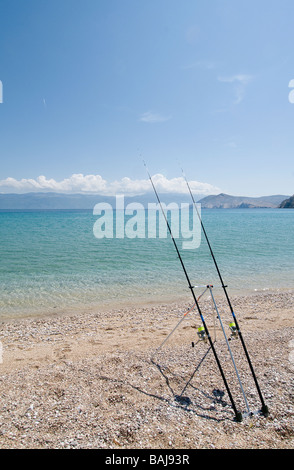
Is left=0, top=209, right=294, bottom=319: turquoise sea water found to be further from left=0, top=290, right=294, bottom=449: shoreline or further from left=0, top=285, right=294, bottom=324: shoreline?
left=0, top=290, right=294, bottom=449: shoreline

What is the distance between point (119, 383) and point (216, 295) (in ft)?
33.0

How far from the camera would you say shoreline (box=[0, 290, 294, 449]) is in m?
4.69

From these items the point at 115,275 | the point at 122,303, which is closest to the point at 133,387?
the point at 122,303

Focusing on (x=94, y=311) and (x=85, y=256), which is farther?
(x=85, y=256)

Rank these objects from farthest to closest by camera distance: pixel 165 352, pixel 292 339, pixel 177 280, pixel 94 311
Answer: pixel 177 280 < pixel 94 311 < pixel 292 339 < pixel 165 352

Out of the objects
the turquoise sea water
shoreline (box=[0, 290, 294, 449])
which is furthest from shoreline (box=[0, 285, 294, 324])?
shoreline (box=[0, 290, 294, 449])

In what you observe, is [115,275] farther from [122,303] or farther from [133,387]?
[133,387]

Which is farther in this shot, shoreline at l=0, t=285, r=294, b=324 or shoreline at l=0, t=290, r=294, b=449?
shoreline at l=0, t=285, r=294, b=324

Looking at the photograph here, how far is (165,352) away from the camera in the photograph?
7918 mm

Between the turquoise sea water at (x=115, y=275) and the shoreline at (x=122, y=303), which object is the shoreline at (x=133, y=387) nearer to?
the shoreline at (x=122, y=303)

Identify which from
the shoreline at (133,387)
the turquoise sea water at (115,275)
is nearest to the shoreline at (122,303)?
the turquoise sea water at (115,275)

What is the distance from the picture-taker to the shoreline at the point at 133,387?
15.4 feet
